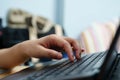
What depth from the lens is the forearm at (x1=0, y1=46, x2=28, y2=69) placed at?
69 centimetres

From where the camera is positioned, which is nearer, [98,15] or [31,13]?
[31,13]

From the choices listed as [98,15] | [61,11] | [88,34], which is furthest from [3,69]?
[98,15]

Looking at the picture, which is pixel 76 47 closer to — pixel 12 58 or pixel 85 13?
pixel 12 58

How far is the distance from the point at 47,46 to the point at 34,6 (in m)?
1.29

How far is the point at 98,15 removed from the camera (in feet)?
6.95

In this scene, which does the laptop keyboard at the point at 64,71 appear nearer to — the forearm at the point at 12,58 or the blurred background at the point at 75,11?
the forearm at the point at 12,58

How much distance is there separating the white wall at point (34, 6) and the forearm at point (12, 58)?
1.14 m

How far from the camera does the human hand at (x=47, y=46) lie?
2.06 feet

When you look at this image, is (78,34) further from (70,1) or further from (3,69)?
(3,69)

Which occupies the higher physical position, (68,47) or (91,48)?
(68,47)

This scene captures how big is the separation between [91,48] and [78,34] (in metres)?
0.35

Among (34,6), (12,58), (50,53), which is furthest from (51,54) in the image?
(34,6)

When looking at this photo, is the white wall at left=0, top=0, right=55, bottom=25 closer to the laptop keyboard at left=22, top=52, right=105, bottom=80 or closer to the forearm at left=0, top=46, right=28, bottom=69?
the forearm at left=0, top=46, right=28, bottom=69

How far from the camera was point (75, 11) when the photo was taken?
2039 mm
